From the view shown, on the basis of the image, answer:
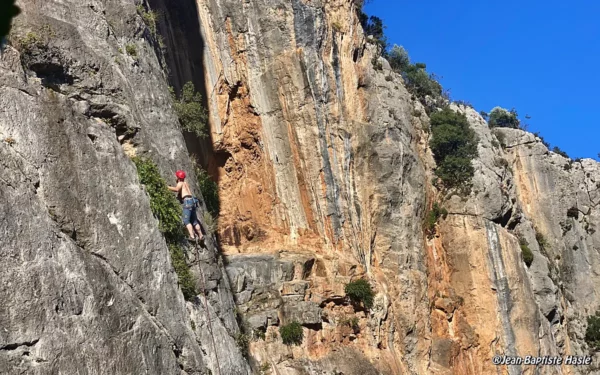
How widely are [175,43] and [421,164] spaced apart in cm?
1077

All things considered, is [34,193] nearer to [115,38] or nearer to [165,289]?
[165,289]

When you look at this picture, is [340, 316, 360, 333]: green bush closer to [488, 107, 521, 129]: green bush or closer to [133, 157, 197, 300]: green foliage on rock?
[133, 157, 197, 300]: green foliage on rock

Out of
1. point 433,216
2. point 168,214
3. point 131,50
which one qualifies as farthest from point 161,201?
point 433,216

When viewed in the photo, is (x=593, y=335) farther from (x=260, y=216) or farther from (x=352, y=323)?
(x=260, y=216)

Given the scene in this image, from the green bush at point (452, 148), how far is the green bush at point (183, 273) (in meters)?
16.0

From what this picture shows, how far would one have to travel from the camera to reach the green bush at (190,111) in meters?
19.7

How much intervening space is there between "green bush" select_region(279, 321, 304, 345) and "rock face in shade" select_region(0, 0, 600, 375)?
0.25 m

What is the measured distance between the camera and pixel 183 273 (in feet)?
44.3

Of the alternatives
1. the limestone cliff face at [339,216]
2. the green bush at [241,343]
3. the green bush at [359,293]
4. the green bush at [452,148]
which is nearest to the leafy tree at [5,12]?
the green bush at [241,343]

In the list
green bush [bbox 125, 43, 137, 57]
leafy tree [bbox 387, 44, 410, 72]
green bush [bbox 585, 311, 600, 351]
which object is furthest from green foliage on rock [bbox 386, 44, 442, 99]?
green bush [bbox 125, 43, 137, 57]

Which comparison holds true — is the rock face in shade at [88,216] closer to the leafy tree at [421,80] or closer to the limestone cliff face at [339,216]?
the limestone cliff face at [339,216]

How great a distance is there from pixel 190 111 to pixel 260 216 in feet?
14.7

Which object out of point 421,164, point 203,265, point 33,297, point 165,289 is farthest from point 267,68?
point 33,297

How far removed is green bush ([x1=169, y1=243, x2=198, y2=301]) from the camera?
1338 cm
